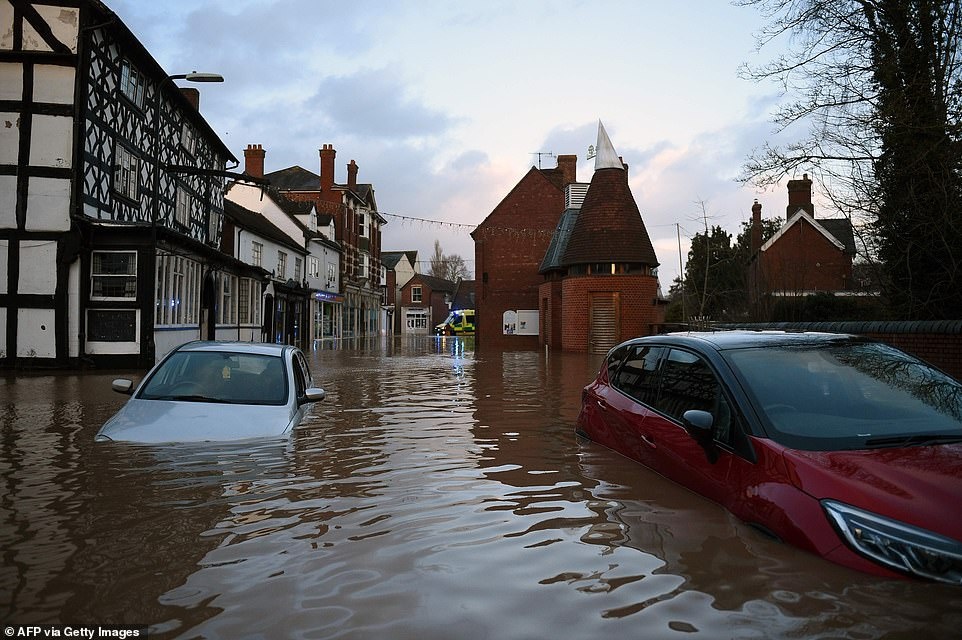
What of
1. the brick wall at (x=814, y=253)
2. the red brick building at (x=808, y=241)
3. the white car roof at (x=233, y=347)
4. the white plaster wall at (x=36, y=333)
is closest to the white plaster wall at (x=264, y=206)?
the white plaster wall at (x=36, y=333)

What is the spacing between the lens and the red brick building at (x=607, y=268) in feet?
105

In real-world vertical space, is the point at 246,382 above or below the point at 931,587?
above

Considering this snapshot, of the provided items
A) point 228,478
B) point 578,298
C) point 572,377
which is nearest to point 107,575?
point 228,478

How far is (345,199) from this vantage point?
52.2 metres

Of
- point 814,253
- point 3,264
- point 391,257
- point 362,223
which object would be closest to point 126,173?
point 3,264

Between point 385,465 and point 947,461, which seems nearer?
point 947,461

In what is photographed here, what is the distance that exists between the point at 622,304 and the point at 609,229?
11.6 ft

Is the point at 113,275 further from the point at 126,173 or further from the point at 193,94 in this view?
the point at 193,94

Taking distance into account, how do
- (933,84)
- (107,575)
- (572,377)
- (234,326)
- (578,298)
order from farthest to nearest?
(578,298) → (234,326) → (572,377) → (933,84) → (107,575)

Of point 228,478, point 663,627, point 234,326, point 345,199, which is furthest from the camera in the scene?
point 345,199

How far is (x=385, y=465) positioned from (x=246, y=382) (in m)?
1.83

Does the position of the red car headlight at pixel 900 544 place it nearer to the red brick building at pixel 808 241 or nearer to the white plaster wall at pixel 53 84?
the white plaster wall at pixel 53 84

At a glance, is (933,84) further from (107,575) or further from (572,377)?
(107,575)

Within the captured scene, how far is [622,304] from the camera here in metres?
32.0
